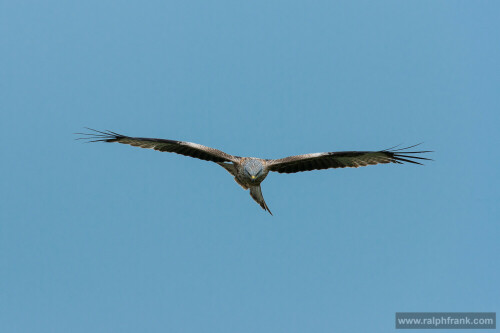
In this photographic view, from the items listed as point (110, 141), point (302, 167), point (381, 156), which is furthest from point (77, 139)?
point (381, 156)

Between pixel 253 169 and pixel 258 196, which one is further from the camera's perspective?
pixel 258 196

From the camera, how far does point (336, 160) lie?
13102 millimetres

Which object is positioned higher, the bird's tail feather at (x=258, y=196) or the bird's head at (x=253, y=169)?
the bird's head at (x=253, y=169)

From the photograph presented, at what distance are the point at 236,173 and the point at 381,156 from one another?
3.00m

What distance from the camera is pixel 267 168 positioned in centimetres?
1277

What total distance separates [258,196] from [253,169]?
1.44 m

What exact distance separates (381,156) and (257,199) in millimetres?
2804

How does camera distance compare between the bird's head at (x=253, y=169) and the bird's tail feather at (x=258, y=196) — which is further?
the bird's tail feather at (x=258, y=196)

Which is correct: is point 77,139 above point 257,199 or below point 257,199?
above

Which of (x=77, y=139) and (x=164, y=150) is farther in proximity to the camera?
(x=164, y=150)

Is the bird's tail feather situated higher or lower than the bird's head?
lower

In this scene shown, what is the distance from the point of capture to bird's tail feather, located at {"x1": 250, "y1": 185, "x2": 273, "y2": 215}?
13.4 meters

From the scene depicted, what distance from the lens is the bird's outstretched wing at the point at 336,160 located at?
12.6 m

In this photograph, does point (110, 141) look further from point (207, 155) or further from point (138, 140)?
point (207, 155)
